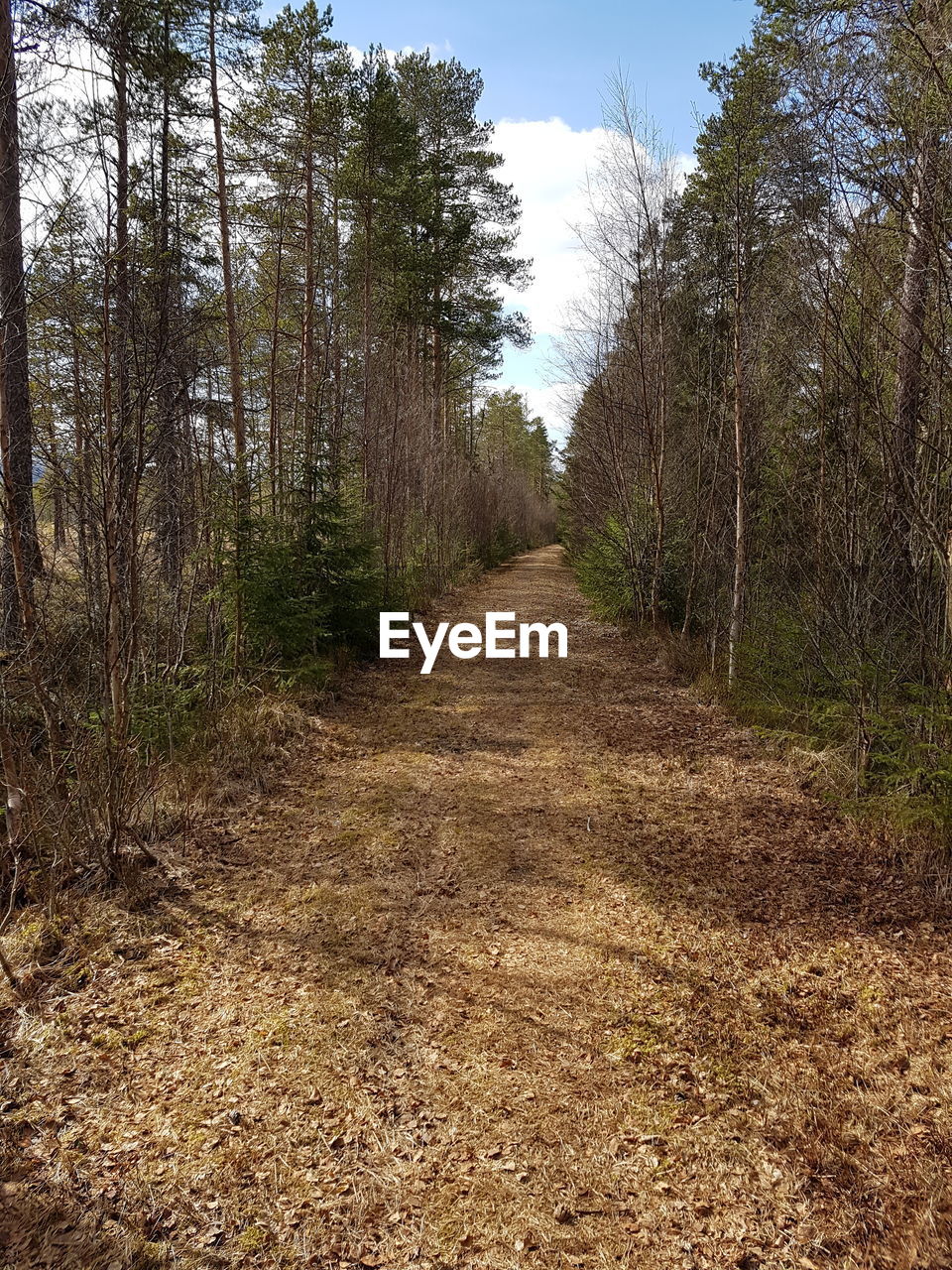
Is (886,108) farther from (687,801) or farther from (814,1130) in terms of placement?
Result: (814,1130)

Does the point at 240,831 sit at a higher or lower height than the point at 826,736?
lower

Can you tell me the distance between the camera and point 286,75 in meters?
10.3

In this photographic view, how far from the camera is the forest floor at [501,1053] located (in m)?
2.27

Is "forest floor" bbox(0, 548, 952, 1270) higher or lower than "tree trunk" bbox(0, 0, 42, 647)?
lower

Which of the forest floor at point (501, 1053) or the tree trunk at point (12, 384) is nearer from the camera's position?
the forest floor at point (501, 1053)

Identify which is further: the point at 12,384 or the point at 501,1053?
the point at 12,384

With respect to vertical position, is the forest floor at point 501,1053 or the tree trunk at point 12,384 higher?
the tree trunk at point 12,384

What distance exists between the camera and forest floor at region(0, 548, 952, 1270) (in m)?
2.27

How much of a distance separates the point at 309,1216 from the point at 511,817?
10.8 ft

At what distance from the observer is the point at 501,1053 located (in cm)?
304

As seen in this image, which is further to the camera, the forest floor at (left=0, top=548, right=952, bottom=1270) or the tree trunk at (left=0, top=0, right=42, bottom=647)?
the tree trunk at (left=0, top=0, right=42, bottom=647)

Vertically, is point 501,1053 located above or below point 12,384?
below

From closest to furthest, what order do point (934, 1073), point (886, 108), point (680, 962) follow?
point (934, 1073)
point (680, 962)
point (886, 108)

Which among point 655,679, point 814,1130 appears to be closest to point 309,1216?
point 814,1130
